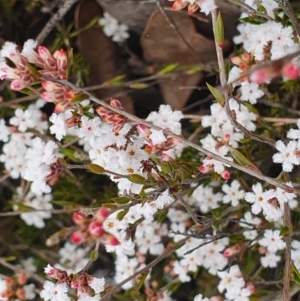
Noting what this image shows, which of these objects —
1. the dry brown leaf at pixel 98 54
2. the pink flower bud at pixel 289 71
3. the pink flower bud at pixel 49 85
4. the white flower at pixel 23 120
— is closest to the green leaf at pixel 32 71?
the pink flower bud at pixel 49 85

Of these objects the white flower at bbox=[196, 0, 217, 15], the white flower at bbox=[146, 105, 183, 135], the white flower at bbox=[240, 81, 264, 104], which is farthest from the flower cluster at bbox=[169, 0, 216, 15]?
the white flower at bbox=[240, 81, 264, 104]

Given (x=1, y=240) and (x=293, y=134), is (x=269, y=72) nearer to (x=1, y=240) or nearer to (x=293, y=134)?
(x=293, y=134)

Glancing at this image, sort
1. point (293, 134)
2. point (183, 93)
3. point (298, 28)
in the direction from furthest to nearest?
point (183, 93) < point (293, 134) < point (298, 28)

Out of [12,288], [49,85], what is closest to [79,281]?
[49,85]

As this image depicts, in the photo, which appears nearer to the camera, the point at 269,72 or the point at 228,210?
the point at 269,72

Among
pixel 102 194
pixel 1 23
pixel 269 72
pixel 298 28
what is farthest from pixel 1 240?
pixel 269 72

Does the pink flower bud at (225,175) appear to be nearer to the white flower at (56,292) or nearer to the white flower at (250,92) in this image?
the white flower at (250,92)

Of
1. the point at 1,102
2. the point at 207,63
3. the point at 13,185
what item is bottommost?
the point at 13,185
